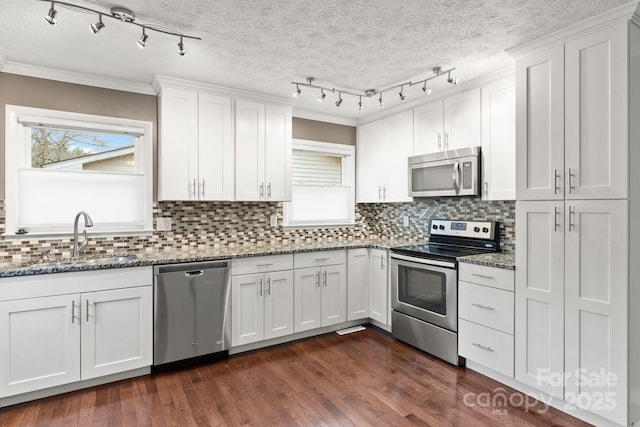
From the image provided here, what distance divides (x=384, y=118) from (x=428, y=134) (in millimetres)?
706

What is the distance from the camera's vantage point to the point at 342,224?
4426 mm

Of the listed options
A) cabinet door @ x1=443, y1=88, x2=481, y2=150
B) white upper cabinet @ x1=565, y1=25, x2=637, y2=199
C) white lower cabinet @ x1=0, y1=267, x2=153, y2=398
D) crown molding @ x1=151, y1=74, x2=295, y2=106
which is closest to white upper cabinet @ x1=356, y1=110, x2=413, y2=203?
cabinet door @ x1=443, y1=88, x2=481, y2=150

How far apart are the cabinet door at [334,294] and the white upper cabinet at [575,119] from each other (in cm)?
188

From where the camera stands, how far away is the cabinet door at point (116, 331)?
2.58 m

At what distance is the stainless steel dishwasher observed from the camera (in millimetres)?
2818

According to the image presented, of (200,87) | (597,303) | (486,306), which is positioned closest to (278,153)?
(200,87)

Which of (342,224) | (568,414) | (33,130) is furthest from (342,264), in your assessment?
(33,130)

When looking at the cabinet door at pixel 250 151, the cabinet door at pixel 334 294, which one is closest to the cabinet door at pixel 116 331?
Answer: the cabinet door at pixel 250 151

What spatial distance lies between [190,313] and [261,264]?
0.73 m

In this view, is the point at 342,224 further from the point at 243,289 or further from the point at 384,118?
the point at 243,289

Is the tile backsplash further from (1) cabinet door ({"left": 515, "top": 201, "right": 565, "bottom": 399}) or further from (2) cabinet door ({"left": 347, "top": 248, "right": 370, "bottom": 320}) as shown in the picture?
(1) cabinet door ({"left": 515, "top": 201, "right": 565, "bottom": 399})

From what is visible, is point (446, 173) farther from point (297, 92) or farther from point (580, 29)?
point (297, 92)

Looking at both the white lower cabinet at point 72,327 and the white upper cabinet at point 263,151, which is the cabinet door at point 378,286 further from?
the white lower cabinet at point 72,327

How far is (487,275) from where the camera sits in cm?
271
